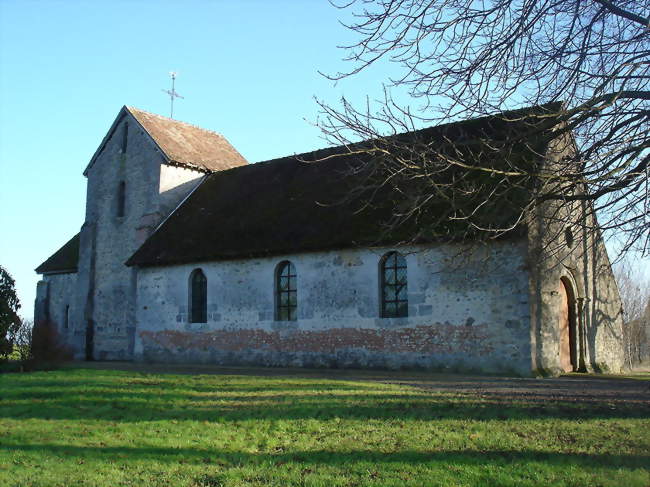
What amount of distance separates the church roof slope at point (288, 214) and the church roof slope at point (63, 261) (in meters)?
7.38

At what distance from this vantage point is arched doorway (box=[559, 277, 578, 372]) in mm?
16359

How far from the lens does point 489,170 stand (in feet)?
26.4

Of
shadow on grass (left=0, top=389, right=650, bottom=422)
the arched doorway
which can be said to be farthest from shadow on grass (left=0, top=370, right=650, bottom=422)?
the arched doorway

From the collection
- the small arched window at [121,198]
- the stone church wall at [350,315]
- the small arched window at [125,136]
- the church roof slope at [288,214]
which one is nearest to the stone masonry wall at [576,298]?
the stone church wall at [350,315]

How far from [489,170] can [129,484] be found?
19.5 feet

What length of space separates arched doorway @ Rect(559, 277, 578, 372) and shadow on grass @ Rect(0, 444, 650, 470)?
31.5 ft

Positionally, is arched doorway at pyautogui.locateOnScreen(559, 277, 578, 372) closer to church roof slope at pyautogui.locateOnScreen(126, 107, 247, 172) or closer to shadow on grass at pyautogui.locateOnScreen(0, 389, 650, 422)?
shadow on grass at pyautogui.locateOnScreen(0, 389, 650, 422)

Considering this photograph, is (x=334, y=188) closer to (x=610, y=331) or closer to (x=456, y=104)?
(x=610, y=331)

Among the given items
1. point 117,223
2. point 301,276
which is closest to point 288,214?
point 301,276

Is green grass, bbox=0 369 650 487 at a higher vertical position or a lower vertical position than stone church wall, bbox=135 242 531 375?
lower

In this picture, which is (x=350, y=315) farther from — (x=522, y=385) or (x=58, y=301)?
(x=58, y=301)

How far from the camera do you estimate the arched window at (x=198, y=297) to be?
21031 millimetres

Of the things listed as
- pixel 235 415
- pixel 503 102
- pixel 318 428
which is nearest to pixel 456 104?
pixel 503 102

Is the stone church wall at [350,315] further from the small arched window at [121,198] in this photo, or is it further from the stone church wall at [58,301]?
the stone church wall at [58,301]
